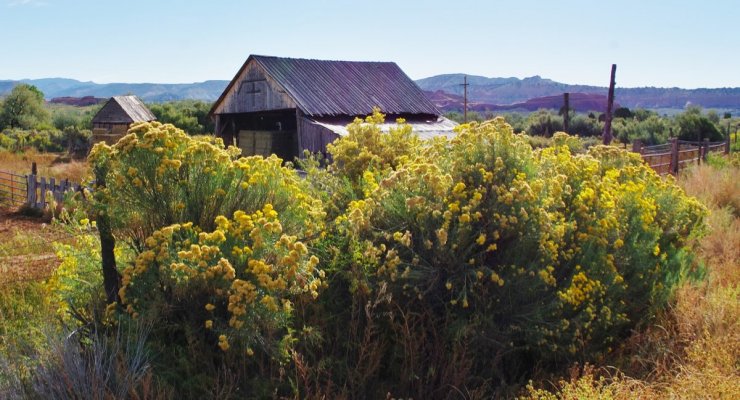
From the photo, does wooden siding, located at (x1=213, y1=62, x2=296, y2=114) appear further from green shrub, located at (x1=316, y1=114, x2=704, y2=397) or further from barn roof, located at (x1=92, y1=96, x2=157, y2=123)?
green shrub, located at (x1=316, y1=114, x2=704, y2=397)

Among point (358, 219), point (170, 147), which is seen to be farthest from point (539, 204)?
point (170, 147)

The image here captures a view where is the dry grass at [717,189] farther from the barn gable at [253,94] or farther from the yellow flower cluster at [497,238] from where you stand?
the barn gable at [253,94]

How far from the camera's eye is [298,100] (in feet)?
73.5

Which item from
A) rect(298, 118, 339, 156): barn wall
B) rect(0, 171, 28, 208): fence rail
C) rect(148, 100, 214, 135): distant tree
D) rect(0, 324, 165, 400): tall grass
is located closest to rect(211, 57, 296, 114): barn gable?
rect(298, 118, 339, 156): barn wall

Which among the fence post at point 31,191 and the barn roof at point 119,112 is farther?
the barn roof at point 119,112

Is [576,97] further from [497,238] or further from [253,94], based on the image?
[497,238]

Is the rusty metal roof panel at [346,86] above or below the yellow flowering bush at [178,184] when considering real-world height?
above

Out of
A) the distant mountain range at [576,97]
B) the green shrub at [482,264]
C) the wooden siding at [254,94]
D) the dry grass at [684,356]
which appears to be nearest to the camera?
the dry grass at [684,356]

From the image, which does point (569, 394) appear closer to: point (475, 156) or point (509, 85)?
point (475, 156)

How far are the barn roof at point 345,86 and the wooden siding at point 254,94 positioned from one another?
0.25 m

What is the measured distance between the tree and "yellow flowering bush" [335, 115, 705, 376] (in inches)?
2267

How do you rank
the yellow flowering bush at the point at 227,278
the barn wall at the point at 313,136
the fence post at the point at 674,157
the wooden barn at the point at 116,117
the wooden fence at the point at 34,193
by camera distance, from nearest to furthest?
1. the yellow flowering bush at the point at 227,278
2. the wooden fence at the point at 34,193
3. the fence post at the point at 674,157
4. the barn wall at the point at 313,136
5. the wooden barn at the point at 116,117

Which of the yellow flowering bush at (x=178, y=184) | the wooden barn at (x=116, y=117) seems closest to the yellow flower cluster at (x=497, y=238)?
the yellow flowering bush at (x=178, y=184)

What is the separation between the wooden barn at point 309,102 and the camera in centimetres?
2247
